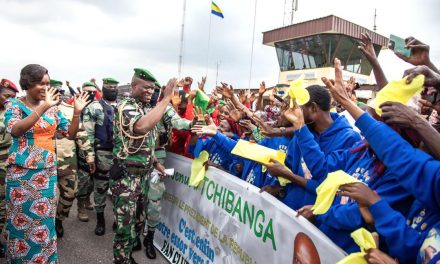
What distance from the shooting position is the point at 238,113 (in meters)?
3.87

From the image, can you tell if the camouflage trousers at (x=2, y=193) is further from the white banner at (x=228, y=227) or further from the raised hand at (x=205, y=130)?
the raised hand at (x=205, y=130)

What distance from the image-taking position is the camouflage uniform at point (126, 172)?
313 centimetres

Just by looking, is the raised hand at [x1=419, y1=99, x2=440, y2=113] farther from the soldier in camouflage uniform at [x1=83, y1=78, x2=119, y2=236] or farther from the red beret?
the red beret

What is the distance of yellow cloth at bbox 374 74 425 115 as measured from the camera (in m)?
1.51

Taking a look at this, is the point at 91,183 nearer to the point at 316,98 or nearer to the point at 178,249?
the point at 178,249

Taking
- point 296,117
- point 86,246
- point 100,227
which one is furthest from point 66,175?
point 296,117

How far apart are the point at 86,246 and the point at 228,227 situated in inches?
82.7

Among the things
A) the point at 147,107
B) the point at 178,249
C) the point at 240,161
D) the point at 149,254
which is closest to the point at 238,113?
the point at 240,161

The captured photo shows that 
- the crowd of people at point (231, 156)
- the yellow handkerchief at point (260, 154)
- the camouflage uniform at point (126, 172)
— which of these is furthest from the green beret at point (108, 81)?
the yellow handkerchief at point (260, 154)

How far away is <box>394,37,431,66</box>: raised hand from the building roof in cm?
2229

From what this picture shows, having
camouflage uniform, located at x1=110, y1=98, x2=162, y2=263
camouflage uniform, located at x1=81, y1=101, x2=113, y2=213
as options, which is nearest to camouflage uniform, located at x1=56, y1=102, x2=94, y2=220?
camouflage uniform, located at x1=81, y1=101, x2=113, y2=213

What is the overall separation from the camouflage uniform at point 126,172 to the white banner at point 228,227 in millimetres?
686

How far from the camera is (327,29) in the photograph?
22875mm

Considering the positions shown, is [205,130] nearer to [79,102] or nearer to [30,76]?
[79,102]
